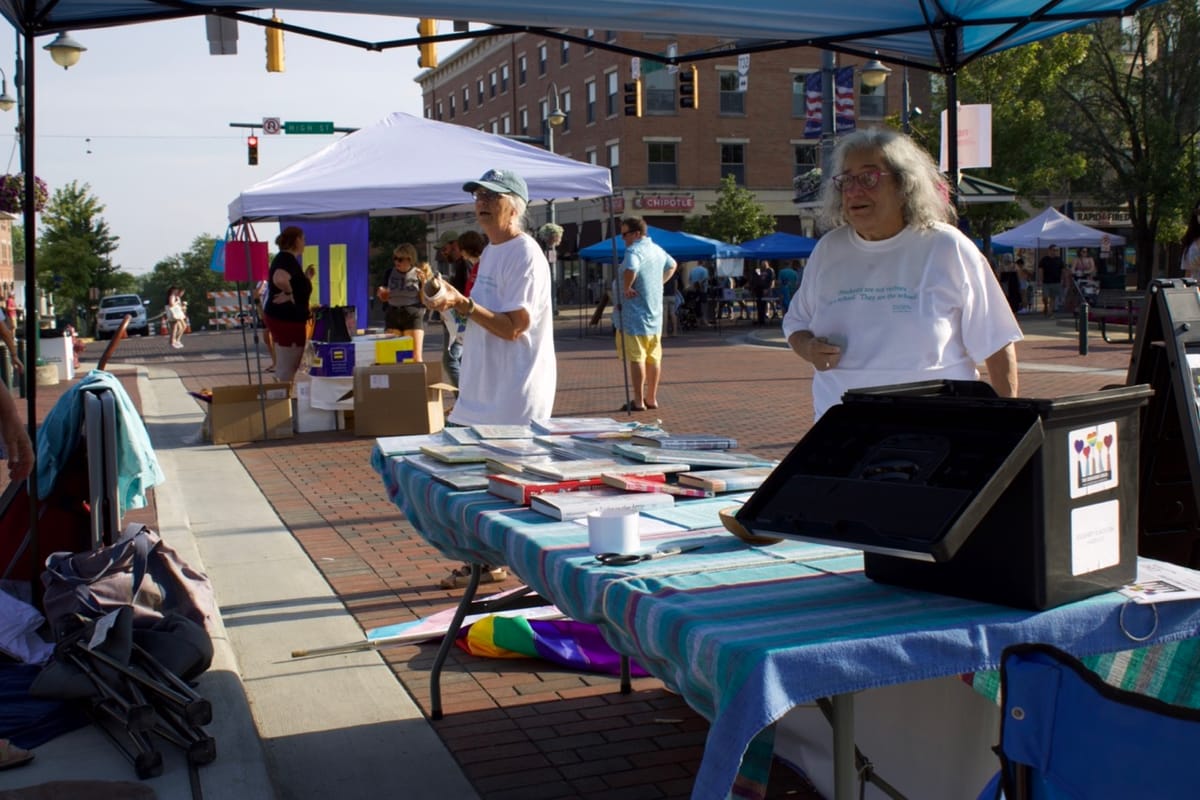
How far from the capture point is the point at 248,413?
11023 millimetres

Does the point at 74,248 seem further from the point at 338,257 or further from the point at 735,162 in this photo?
the point at 338,257

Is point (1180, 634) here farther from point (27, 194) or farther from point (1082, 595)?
point (27, 194)

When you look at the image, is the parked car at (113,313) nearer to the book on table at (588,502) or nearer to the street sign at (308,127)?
the street sign at (308,127)

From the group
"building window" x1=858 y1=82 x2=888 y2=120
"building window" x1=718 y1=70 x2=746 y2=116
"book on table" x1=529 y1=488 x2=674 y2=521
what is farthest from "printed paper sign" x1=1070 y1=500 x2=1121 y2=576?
"building window" x1=858 y1=82 x2=888 y2=120

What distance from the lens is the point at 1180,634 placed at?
2164mm

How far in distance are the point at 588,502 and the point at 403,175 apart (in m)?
7.92

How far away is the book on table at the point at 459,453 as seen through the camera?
146 inches

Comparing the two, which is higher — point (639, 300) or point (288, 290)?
point (288, 290)

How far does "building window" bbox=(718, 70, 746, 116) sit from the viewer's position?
162 feet

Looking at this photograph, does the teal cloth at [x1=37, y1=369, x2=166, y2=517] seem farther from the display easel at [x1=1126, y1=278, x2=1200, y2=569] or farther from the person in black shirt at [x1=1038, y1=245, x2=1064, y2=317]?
the person in black shirt at [x1=1038, y1=245, x2=1064, y2=317]

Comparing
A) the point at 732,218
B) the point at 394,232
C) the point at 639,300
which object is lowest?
the point at 639,300

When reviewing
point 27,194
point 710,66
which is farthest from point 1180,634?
point 710,66

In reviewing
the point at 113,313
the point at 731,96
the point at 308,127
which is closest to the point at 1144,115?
the point at 731,96

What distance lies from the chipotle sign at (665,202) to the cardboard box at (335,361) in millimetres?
38183
